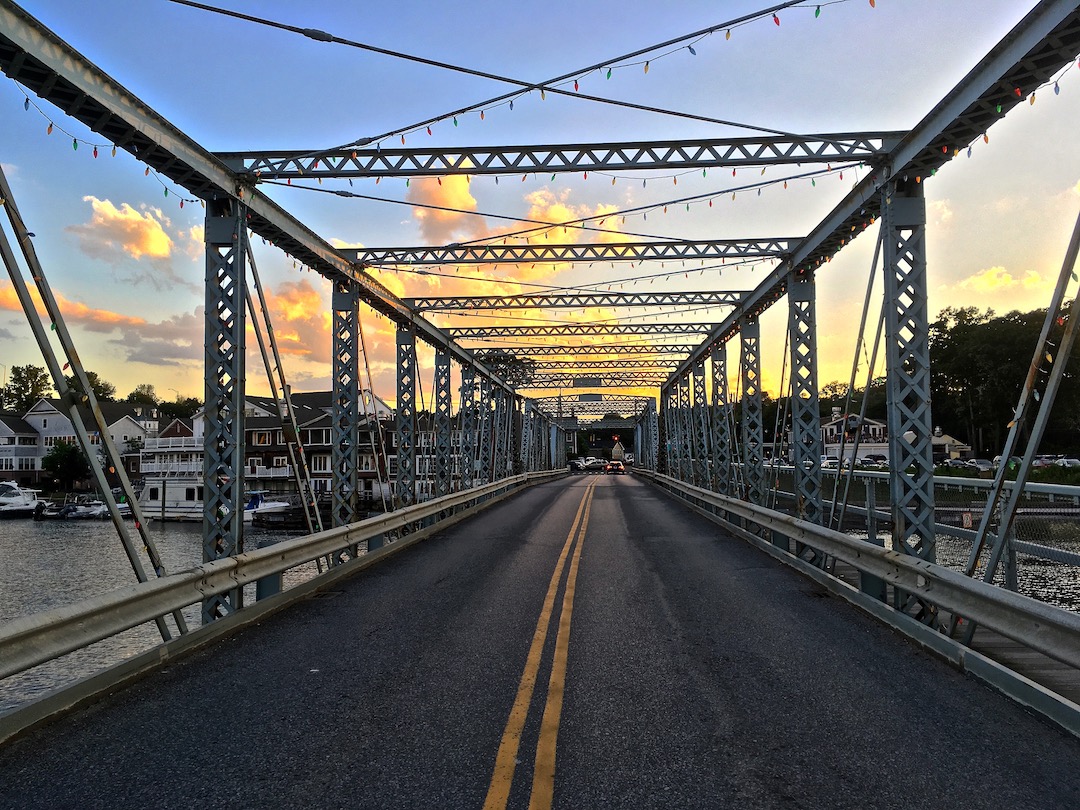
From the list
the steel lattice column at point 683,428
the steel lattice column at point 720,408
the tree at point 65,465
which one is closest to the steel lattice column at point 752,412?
the steel lattice column at point 720,408

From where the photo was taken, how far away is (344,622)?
24.4 feet

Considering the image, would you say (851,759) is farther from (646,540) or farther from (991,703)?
(646,540)

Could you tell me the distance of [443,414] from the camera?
2362cm

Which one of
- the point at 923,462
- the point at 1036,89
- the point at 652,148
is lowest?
the point at 923,462

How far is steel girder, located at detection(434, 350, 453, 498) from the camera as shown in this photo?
2298cm

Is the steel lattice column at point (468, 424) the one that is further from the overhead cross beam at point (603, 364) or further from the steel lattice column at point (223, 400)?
the steel lattice column at point (223, 400)

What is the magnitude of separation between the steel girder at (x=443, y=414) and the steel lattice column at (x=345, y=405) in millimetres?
8346

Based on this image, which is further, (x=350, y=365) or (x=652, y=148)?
(x=350, y=365)

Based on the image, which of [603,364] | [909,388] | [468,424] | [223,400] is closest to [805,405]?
[909,388]

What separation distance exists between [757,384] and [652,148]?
10.9 meters

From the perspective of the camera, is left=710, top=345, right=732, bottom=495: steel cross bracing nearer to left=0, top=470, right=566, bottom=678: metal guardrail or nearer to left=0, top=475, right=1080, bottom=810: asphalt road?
left=0, top=475, right=1080, bottom=810: asphalt road

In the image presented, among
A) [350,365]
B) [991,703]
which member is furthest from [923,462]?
[350,365]

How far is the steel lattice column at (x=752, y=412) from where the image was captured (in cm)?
1841

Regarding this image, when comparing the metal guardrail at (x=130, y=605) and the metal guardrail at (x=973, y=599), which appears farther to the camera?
the metal guardrail at (x=973, y=599)
